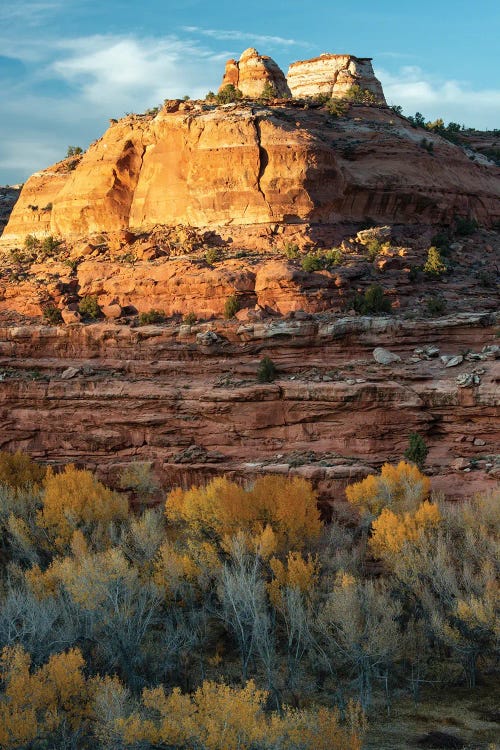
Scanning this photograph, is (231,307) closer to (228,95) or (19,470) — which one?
(19,470)

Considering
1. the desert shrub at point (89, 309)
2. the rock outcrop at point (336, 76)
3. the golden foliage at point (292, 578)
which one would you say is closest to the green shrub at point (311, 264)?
the desert shrub at point (89, 309)

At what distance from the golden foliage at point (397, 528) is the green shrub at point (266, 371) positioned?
8.79m

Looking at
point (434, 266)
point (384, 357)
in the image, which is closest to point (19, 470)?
point (384, 357)

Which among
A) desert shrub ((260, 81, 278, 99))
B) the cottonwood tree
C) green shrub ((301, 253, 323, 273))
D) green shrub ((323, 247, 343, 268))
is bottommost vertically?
the cottonwood tree

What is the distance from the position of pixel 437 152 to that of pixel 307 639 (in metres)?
32.1

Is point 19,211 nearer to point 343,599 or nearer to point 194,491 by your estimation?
point 194,491

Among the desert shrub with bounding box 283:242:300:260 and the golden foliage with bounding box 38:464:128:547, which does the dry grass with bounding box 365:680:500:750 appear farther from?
the desert shrub with bounding box 283:242:300:260

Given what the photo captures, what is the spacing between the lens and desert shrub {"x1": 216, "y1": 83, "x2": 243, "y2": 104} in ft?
140

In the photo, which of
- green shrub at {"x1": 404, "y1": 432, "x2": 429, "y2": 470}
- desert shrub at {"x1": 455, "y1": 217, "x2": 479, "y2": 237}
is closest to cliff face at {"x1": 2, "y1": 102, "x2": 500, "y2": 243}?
desert shrub at {"x1": 455, "y1": 217, "x2": 479, "y2": 237}

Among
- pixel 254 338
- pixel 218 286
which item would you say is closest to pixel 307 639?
pixel 254 338

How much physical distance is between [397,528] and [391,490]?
10.1 ft

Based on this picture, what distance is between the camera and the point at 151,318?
33.2 meters

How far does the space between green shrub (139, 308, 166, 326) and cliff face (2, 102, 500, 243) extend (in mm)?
6496

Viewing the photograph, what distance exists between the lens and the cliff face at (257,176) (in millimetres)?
36594
